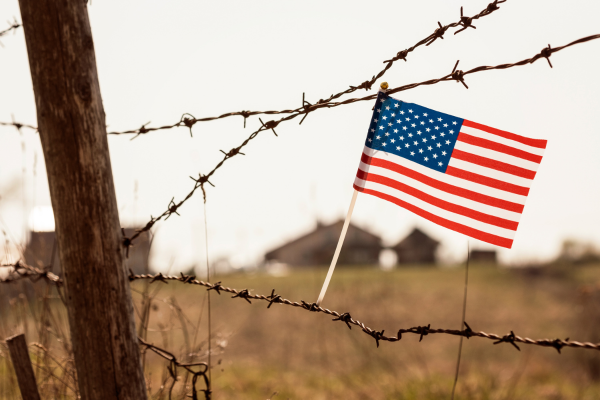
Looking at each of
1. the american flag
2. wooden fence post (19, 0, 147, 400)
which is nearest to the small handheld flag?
the american flag

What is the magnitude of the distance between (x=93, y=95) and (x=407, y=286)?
20.0 metres

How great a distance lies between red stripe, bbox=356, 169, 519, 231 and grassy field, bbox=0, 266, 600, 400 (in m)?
1.07

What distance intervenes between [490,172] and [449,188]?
17cm

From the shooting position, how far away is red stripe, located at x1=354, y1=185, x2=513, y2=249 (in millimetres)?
1843

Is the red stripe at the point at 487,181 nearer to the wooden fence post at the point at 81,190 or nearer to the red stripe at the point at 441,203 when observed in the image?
the red stripe at the point at 441,203

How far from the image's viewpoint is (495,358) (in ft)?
38.1

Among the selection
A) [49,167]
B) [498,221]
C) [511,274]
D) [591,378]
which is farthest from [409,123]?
[511,274]

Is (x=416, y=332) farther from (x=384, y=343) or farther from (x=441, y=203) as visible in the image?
(x=384, y=343)

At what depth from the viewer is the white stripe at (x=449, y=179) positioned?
6.04 ft

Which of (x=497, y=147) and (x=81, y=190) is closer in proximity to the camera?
(x=81, y=190)

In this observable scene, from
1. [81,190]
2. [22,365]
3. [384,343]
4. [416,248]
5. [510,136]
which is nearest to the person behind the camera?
[81,190]

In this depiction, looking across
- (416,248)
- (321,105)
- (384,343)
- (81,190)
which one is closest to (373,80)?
(321,105)

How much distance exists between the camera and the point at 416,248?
40.1 meters

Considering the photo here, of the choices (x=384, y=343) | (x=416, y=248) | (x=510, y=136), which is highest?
(x=510, y=136)
